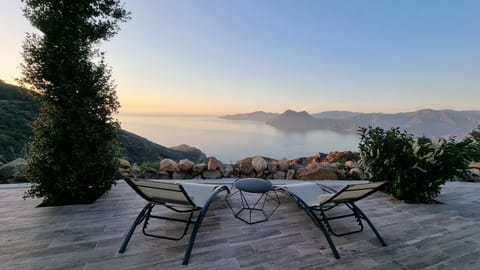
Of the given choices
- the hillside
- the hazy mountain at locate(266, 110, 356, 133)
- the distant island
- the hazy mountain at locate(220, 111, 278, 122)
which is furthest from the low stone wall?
the hazy mountain at locate(220, 111, 278, 122)

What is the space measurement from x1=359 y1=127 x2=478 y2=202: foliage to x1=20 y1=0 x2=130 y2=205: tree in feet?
15.8

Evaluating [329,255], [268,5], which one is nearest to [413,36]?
[268,5]

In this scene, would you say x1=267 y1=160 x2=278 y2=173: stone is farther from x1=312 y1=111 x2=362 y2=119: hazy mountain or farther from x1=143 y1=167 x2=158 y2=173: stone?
x1=312 y1=111 x2=362 y2=119: hazy mountain

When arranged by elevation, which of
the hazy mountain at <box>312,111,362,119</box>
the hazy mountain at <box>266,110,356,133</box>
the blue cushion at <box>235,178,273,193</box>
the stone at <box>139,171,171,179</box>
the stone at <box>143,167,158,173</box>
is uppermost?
the hazy mountain at <box>312,111,362,119</box>

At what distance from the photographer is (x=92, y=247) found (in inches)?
80.4

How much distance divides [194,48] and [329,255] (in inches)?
307

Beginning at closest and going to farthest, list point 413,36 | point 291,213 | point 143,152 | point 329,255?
point 329,255 < point 291,213 < point 413,36 < point 143,152

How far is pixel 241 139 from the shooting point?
29.5ft

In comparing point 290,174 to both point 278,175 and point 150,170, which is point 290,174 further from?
point 150,170

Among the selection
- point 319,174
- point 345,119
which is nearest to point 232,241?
point 319,174

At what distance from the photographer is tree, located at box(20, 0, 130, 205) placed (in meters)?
2.95

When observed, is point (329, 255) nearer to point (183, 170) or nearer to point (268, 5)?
point (183, 170)

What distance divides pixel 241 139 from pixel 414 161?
240 inches

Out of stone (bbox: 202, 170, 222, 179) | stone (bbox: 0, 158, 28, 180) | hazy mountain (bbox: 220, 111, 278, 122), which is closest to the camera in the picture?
stone (bbox: 0, 158, 28, 180)
